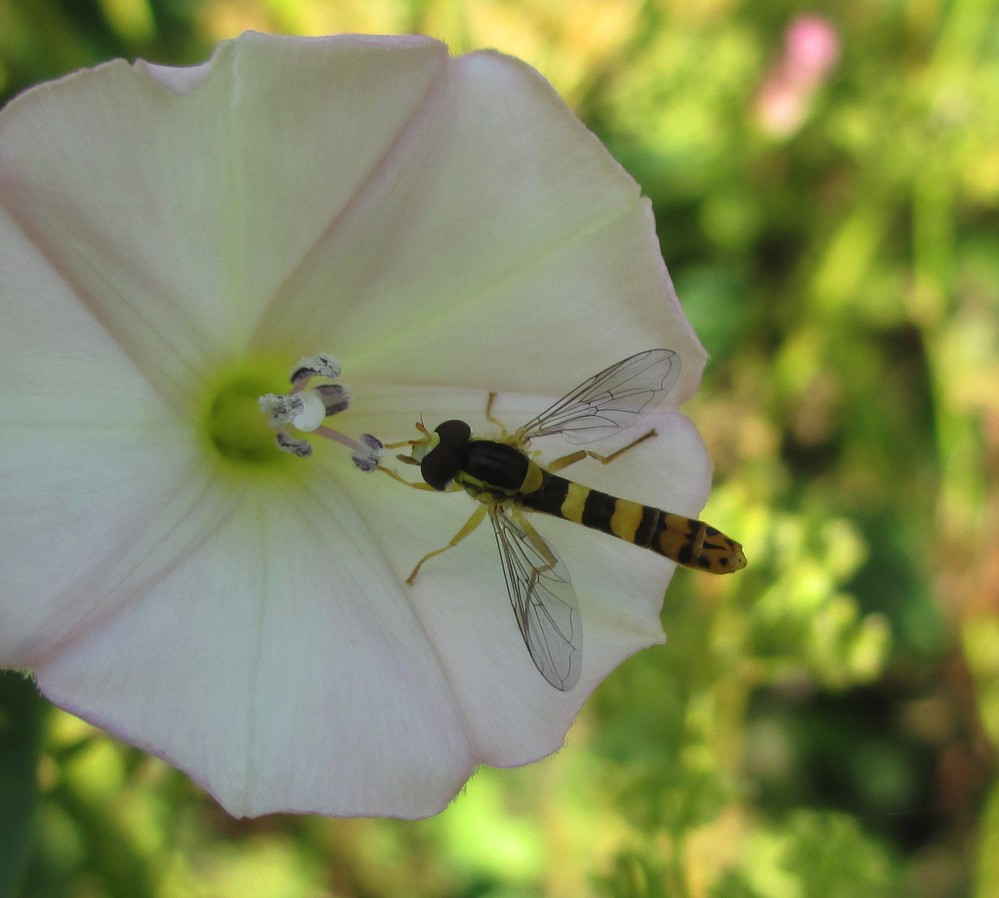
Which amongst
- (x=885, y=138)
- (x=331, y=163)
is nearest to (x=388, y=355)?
(x=331, y=163)

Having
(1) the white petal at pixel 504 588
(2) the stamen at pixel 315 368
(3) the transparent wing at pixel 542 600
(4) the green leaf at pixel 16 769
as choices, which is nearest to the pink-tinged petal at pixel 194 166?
(2) the stamen at pixel 315 368

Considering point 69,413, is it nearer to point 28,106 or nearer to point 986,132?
point 28,106

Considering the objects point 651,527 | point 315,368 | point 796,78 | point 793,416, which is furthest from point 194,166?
point 793,416

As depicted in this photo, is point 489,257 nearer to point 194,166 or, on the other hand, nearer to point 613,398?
point 613,398

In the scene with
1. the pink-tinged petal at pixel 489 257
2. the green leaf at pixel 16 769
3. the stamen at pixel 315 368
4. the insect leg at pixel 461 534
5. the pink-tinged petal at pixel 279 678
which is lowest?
the green leaf at pixel 16 769

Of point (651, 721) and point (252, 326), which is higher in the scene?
point (252, 326)

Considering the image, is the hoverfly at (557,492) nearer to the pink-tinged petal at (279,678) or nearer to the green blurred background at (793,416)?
the pink-tinged petal at (279,678)
